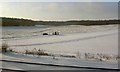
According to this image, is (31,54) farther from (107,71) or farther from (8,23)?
(8,23)

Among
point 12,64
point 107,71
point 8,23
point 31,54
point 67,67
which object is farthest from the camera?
point 8,23

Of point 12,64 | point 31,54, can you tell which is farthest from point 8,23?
point 12,64

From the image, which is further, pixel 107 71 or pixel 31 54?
pixel 31 54

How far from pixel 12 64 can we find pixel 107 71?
3.73m

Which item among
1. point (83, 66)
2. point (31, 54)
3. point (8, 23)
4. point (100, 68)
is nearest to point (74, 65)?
point (83, 66)

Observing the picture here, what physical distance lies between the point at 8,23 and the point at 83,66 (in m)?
39.0

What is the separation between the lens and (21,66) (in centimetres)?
985

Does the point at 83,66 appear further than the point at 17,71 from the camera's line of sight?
Yes

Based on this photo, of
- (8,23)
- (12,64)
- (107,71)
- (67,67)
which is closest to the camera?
(107,71)

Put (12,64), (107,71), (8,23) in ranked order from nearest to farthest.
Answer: (107,71) < (12,64) < (8,23)

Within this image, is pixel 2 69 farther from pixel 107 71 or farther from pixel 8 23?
pixel 8 23

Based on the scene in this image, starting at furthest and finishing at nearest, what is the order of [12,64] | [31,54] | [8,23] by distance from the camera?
1. [8,23]
2. [31,54]
3. [12,64]

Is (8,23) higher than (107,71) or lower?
higher

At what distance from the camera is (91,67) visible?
9.44 m
